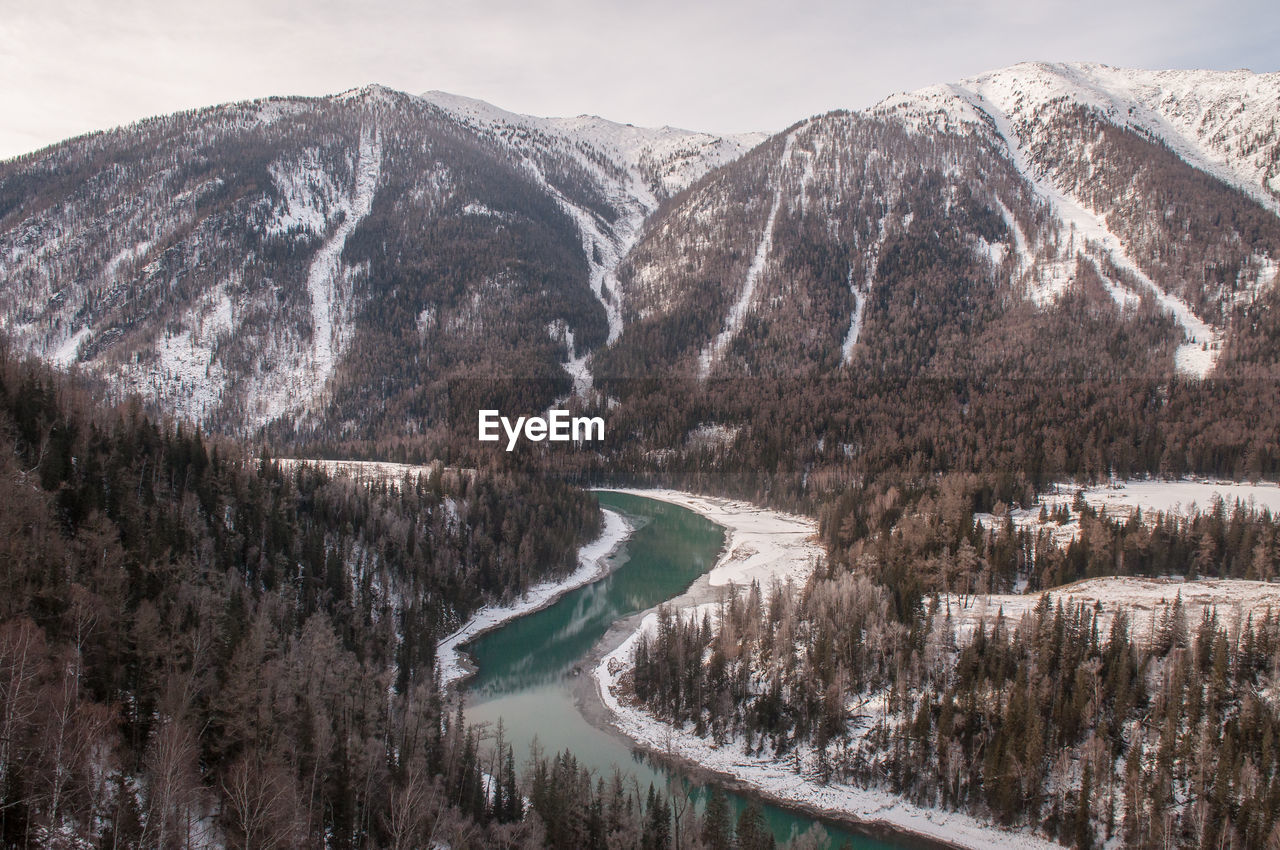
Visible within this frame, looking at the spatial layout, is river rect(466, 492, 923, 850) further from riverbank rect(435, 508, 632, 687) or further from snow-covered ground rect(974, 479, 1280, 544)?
snow-covered ground rect(974, 479, 1280, 544)

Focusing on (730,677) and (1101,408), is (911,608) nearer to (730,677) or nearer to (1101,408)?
(730,677)

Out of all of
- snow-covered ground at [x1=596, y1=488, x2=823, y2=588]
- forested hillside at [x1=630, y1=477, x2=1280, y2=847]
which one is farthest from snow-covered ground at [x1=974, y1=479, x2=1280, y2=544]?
snow-covered ground at [x1=596, y1=488, x2=823, y2=588]

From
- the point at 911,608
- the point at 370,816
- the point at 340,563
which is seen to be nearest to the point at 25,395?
the point at 340,563

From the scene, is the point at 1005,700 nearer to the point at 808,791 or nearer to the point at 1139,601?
the point at 808,791

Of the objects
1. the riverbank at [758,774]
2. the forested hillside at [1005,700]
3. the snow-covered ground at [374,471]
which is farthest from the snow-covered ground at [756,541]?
the snow-covered ground at [374,471]

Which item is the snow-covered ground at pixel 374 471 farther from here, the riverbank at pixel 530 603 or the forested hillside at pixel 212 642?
the riverbank at pixel 530 603

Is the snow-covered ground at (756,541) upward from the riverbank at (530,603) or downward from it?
upward
